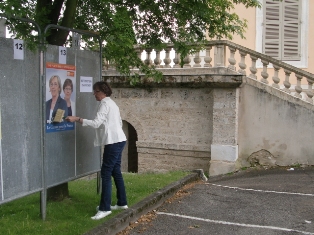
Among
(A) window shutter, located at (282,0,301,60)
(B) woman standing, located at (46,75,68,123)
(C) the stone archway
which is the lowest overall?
(C) the stone archway

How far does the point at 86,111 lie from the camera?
6156 millimetres

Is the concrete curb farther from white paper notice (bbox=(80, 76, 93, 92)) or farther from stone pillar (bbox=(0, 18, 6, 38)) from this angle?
stone pillar (bbox=(0, 18, 6, 38))

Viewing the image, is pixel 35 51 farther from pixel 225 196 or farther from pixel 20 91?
pixel 225 196

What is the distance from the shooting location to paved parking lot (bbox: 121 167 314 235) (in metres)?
5.52

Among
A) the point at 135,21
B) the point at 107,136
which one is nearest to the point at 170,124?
the point at 135,21

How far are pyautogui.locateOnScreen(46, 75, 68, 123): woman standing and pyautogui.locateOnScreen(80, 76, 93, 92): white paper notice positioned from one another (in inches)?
21.2

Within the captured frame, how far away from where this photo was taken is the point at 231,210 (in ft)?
21.0

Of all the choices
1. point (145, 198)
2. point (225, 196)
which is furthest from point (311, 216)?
point (145, 198)

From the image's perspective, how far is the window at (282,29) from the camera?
12523 millimetres

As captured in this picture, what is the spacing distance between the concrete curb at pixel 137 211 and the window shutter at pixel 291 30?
633 centimetres

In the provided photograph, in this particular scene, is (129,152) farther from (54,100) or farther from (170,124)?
(54,100)

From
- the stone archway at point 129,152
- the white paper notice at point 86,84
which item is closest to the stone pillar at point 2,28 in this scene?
the white paper notice at point 86,84

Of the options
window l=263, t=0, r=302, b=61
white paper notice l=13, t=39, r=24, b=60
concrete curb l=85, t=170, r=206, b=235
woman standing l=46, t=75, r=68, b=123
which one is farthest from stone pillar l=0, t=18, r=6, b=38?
window l=263, t=0, r=302, b=61

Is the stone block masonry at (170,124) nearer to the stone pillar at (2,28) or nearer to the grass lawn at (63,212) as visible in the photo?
the grass lawn at (63,212)
